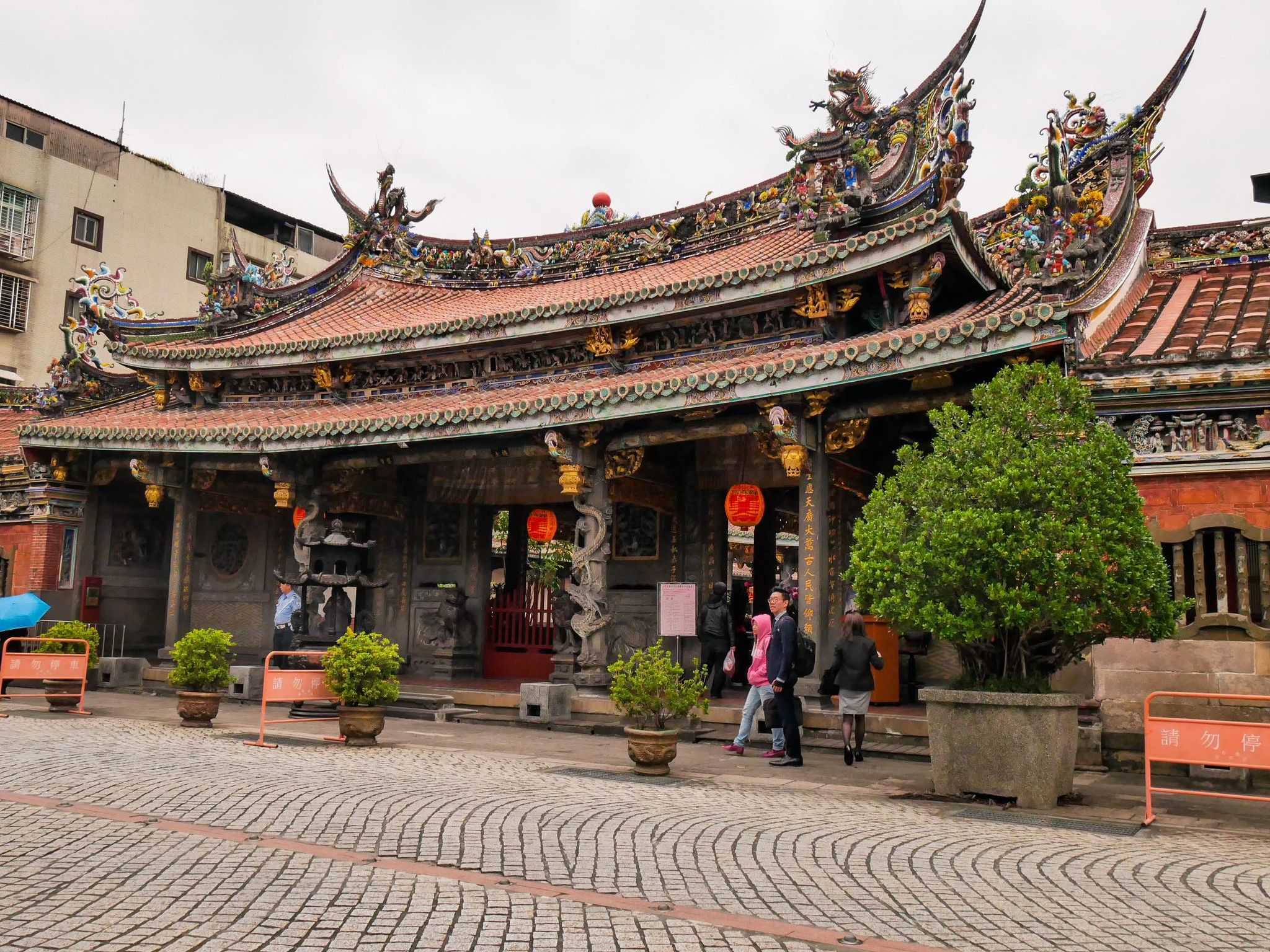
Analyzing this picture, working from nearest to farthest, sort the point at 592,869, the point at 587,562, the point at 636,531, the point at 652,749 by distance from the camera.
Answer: the point at 592,869
the point at 652,749
the point at 587,562
the point at 636,531

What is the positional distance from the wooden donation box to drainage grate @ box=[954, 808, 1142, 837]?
524 cm

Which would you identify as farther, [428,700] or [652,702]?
[428,700]

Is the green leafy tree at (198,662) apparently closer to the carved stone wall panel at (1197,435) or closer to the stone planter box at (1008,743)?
the stone planter box at (1008,743)

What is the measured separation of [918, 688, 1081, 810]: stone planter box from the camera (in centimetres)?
751

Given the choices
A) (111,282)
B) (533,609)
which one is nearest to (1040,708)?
(533,609)

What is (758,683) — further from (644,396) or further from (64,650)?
(64,650)

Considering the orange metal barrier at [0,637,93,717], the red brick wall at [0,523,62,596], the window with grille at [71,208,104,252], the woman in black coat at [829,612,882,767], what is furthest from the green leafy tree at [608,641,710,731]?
the window with grille at [71,208,104,252]

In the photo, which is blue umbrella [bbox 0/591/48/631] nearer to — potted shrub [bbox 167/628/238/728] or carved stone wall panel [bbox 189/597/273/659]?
potted shrub [bbox 167/628/238/728]

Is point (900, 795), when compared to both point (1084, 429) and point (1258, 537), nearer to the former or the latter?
point (1084, 429)

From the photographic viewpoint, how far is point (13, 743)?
9.90 meters

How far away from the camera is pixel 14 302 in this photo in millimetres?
30000

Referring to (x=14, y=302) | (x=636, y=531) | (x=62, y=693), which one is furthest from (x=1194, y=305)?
(x=14, y=302)

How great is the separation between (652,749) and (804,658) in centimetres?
216

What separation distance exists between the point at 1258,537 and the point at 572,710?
7.69m
